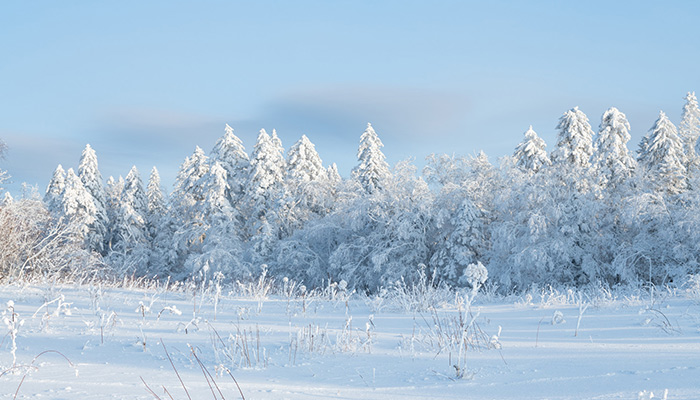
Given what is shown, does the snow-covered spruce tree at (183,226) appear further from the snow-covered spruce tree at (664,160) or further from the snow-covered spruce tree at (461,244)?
the snow-covered spruce tree at (664,160)

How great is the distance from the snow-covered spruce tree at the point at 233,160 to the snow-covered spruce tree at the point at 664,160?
2552 centimetres

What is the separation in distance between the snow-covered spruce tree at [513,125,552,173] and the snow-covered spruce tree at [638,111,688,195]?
5.31m

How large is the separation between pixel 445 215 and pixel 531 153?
780cm

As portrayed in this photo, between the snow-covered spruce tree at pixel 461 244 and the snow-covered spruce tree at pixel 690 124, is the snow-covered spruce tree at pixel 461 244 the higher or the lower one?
the lower one

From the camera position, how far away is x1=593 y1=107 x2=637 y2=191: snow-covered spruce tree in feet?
84.5

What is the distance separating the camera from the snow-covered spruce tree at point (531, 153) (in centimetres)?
2998

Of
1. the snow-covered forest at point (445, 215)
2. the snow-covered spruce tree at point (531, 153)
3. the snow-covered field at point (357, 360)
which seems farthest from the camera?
the snow-covered spruce tree at point (531, 153)

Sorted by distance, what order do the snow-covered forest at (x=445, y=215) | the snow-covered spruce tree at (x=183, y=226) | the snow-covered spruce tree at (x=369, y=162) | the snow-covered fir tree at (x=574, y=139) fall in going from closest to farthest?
the snow-covered forest at (x=445, y=215), the snow-covered fir tree at (x=574, y=139), the snow-covered spruce tree at (x=369, y=162), the snow-covered spruce tree at (x=183, y=226)

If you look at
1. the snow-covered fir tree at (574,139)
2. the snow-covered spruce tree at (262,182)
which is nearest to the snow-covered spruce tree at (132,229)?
the snow-covered spruce tree at (262,182)

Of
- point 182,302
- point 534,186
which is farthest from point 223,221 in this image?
point 182,302

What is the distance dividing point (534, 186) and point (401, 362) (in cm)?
2216

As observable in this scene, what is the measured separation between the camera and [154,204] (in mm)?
46719

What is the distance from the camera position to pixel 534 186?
2486 centimetres

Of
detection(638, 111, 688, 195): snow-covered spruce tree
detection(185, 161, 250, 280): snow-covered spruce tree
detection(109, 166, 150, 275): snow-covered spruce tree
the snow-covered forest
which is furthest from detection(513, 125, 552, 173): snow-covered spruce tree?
detection(109, 166, 150, 275): snow-covered spruce tree
